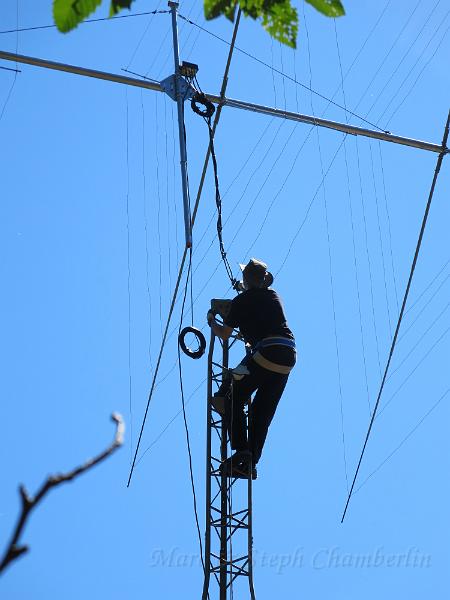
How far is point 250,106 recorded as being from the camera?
13023 millimetres

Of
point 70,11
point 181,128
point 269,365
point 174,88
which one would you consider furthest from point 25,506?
point 174,88

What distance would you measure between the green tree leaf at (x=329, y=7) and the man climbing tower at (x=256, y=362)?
6.54 meters

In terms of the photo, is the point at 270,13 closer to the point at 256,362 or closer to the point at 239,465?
the point at 256,362

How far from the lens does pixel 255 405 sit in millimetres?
8805

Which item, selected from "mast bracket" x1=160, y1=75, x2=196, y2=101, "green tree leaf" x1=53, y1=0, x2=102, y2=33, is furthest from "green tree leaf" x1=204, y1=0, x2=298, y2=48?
"mast bracket" x1=160, y1=75, x2=196, y2=101

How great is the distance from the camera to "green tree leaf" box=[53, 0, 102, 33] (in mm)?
1798

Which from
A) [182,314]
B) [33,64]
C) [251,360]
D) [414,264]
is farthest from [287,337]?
[33,64]

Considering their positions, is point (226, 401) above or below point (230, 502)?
above

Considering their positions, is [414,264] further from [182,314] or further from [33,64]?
[33,64]

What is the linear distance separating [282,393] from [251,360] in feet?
1.25

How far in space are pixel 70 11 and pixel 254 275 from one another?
6.97 m

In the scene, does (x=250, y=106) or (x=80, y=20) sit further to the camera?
(x=250, y=106)

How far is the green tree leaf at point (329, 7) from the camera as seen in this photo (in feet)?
6.42

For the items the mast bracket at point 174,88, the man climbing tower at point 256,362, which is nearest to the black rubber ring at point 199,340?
the man climbing tower at point 256,362
